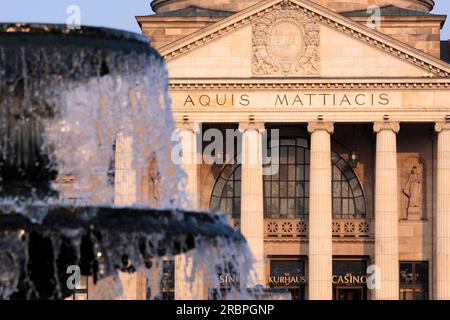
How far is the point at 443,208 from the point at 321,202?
5.28 meters

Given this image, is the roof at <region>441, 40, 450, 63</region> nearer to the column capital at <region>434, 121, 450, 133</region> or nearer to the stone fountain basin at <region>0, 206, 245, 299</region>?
the column capital at <region>434, 121, 450, 133</region>

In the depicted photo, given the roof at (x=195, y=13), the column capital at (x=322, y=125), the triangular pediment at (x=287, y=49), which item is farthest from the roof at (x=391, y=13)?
the column capital at (x=322, y=125)

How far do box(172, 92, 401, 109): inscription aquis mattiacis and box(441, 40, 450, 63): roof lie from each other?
33.3ft

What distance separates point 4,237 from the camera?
2436cm

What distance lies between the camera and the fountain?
81.6 ft

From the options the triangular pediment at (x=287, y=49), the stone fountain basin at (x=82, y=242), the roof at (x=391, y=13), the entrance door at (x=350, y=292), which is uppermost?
the roof at (x=391, y=13)

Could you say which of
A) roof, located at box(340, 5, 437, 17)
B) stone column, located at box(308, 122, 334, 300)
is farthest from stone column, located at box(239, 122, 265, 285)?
roof, located at box(340, 5, 437, 17)

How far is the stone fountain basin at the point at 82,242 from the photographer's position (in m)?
24.6

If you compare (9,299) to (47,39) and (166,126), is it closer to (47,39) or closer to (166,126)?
(47,39)

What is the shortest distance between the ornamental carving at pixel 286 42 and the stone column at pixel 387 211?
411 cm

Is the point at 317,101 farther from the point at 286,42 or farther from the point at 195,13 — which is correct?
the point at 195,13

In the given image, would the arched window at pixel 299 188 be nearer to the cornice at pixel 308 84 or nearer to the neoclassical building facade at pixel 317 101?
the neoclassical building facade at pixel 317 101

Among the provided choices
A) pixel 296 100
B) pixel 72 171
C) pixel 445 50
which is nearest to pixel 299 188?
pixel 296 100

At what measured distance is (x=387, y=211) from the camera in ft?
246
